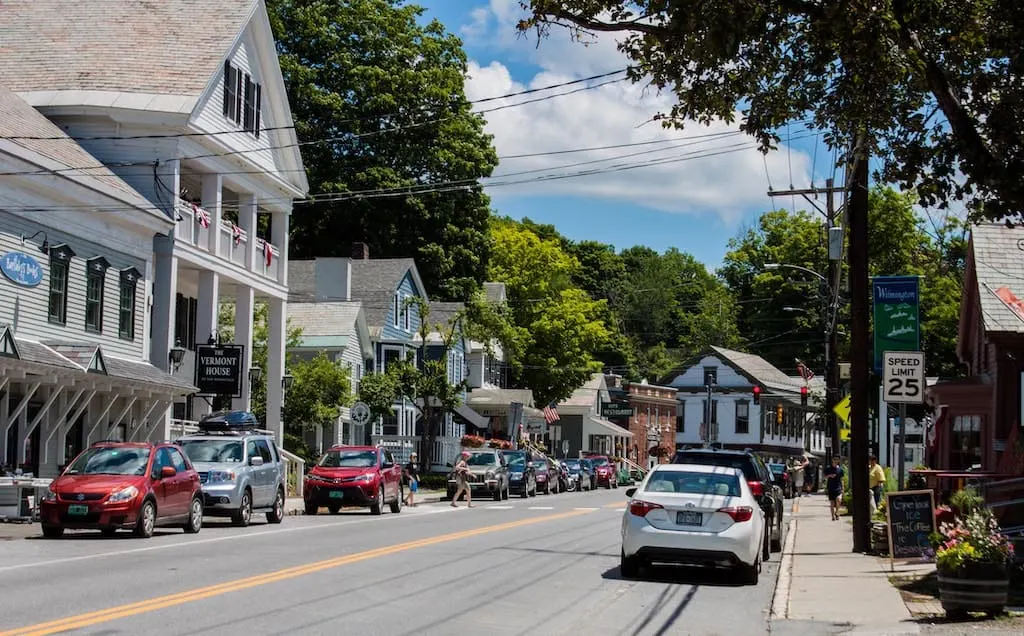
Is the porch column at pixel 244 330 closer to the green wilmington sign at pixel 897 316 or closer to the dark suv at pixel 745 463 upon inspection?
the green wilmington sign at pixel 897 316

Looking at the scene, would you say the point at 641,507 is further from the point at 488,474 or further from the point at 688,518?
the point at 488,474

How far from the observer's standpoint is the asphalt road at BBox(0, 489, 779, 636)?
12102 mm

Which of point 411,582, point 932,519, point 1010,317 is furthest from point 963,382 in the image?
point 411,582

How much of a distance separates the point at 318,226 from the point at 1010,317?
45.7 m

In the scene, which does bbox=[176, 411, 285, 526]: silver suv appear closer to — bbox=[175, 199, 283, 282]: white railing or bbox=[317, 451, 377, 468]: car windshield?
bbox=[317, 451, 377, 468]: car windshield

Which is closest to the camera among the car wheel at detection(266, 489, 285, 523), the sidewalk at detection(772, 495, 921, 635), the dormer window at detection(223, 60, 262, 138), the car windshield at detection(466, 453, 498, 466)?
the sidewalk at detection(772, 495, 921, 635)

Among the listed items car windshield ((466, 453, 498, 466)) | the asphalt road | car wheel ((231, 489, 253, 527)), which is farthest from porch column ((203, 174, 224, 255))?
the asphalt road

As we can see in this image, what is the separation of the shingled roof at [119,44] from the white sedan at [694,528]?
20605 millimetres

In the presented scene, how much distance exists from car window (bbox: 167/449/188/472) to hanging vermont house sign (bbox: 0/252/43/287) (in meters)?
6.40

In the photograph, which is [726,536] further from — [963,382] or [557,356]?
[557,356]

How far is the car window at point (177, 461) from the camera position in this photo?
77.4 feet

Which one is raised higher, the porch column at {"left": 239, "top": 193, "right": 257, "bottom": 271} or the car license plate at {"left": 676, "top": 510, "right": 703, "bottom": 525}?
the porch column at {"left": 239, "top": 193, "right": 257, "bottom": 271}

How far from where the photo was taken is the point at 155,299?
34750 millimetres

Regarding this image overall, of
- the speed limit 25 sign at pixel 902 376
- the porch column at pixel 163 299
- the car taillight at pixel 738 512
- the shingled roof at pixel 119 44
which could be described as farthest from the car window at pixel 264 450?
the car taillight at pixel 738 512
